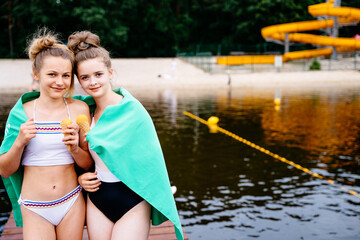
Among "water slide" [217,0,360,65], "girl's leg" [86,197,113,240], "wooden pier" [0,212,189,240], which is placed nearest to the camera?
"girl's leg" [86,197,113,240]

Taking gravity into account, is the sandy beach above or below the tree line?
below

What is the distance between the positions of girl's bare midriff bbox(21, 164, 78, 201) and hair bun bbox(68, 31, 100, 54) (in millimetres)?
848

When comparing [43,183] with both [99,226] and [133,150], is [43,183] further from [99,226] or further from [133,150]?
[133,150]

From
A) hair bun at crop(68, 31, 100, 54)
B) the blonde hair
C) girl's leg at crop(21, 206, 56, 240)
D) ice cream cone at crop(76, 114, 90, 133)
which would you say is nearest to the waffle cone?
ice cream cone at crop(76, 114, 90, 133)

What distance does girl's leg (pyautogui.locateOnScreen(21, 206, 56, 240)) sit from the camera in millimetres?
2639

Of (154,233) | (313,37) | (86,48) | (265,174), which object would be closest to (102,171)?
(86,48)

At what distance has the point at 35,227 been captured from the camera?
2.66 m

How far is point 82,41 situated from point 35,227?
135 centimetres

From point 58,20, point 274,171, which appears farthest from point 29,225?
point 58,20

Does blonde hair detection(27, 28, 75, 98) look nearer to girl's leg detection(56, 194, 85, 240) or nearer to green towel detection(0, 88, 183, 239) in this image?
green towel detection(0, 88, 183, 239)

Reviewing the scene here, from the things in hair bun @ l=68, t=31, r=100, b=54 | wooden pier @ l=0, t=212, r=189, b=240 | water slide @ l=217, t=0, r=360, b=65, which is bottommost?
wooden pier @ l=0, t=212, r=189, b=240

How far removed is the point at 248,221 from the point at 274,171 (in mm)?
2865

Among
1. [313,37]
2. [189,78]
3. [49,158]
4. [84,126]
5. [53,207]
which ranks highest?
[313,37]

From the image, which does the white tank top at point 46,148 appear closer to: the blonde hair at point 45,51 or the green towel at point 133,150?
the green towel at point 133,150
